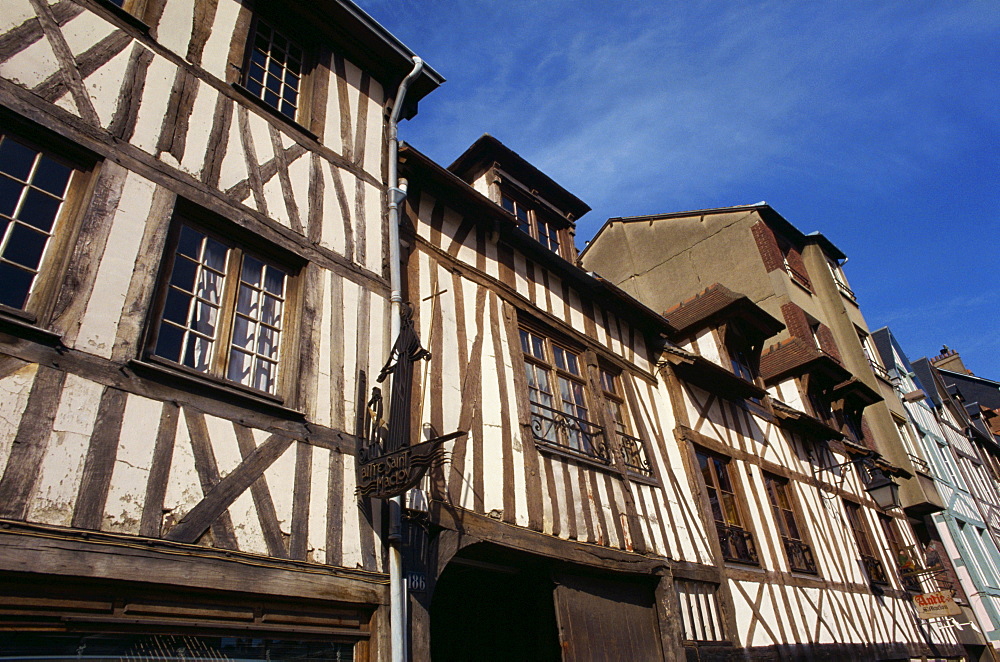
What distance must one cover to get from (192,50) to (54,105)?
1339 mm

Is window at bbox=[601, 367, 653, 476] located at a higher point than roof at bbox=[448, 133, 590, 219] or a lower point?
lower

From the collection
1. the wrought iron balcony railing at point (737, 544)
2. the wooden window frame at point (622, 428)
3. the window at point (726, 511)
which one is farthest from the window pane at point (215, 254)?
the wrought iron balcony railing at point (737, 544)

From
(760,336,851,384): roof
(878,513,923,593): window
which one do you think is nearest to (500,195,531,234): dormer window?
(760,336,851,384): roof

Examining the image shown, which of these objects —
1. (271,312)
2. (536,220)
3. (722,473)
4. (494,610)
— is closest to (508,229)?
(536,220)

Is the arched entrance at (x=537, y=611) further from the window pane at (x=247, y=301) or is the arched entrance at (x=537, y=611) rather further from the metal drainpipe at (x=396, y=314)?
the window pane at (x=247, y=301)

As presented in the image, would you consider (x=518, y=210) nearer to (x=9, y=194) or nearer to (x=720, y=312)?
(x=720, y=312)

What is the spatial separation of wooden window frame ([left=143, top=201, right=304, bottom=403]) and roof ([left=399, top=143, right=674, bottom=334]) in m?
2.03

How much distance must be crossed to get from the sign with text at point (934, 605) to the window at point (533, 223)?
8.39 m

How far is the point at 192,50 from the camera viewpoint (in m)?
4.76

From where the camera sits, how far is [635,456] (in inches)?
281

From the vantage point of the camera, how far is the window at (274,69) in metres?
5.35

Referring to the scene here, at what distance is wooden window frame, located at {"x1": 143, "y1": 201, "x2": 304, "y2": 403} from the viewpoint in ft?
12.2

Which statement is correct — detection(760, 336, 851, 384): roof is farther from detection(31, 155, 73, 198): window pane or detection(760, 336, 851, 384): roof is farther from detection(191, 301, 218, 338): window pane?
detection(31, 155, 73, 198): window pane

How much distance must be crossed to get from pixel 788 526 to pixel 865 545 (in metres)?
2.67
